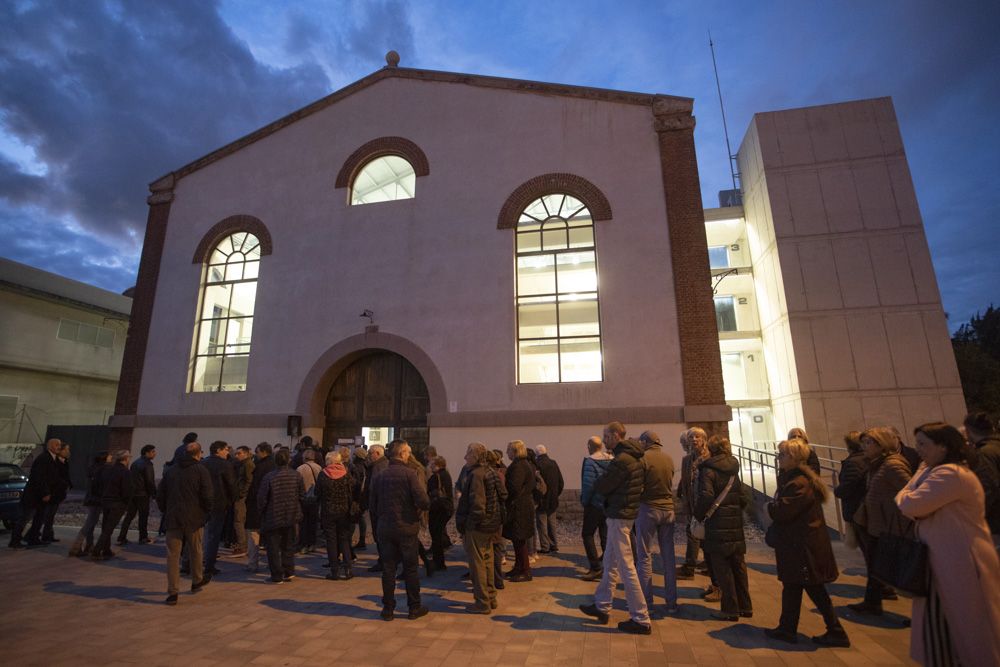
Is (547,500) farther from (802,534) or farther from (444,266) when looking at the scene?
(444,266)

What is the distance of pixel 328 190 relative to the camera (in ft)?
44.7

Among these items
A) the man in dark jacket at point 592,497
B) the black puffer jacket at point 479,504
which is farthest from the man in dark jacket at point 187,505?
the man in dark jacket at point 592,497

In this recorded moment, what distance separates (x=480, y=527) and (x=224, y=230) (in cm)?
1276

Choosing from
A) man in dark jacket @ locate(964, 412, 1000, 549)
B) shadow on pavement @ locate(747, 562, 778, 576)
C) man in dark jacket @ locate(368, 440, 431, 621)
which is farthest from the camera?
shadow on pavement @ locate(747, 562, 778, 576)

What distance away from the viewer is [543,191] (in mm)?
12242

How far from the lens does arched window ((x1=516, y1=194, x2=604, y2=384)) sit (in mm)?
11312

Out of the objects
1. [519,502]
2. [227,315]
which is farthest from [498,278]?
[227,315]

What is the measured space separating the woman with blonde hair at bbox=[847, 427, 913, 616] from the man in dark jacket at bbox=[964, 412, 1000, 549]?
20.0 inches

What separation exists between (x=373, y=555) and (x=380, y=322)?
5.74m

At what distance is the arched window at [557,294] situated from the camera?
1131 centimetres

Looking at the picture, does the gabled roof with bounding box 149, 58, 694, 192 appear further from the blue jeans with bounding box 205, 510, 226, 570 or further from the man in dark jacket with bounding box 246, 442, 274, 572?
the blue jeans with bounding box 205, 510, 226, 570

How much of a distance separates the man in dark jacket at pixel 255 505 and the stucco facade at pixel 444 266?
433 centimetres

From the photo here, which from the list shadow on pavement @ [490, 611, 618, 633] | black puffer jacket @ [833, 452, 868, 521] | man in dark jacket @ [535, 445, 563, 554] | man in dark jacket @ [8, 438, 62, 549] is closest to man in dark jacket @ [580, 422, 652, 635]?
shadow on pavement @ [490, 611, 618, 633]

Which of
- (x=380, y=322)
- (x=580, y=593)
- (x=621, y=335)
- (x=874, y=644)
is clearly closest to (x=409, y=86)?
(x=380, y=322)
